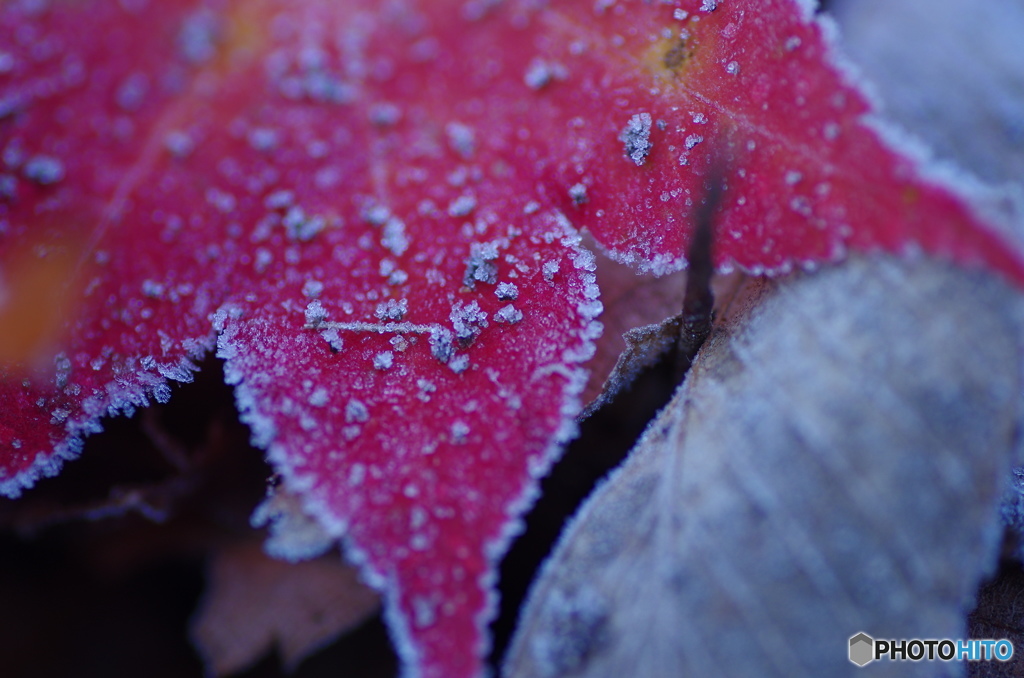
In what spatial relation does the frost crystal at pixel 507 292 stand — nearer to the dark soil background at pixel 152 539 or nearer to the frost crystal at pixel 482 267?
the frost crystal at pixel 482 267

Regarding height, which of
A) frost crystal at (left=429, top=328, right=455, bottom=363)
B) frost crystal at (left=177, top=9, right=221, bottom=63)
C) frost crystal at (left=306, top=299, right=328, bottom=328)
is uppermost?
frost crystal at (left=177, top=9, right=221, bottom=63)

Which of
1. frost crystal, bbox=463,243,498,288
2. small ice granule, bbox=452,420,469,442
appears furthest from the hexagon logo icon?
frost crystal, bbox=463,243,498,288

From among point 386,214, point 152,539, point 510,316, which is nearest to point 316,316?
point 386,214

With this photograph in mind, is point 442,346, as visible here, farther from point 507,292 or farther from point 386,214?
point 386,214

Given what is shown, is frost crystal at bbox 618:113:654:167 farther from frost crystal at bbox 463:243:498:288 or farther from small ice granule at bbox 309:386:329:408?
small ice granule at bbox 309:386:329:408

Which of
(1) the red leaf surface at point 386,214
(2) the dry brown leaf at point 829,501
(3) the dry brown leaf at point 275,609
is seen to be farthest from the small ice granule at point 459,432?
(3) the dry brown leaf at point 275,609

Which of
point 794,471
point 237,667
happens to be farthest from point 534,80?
point 237,667

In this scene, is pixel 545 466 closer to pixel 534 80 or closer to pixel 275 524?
pixel 275 524
